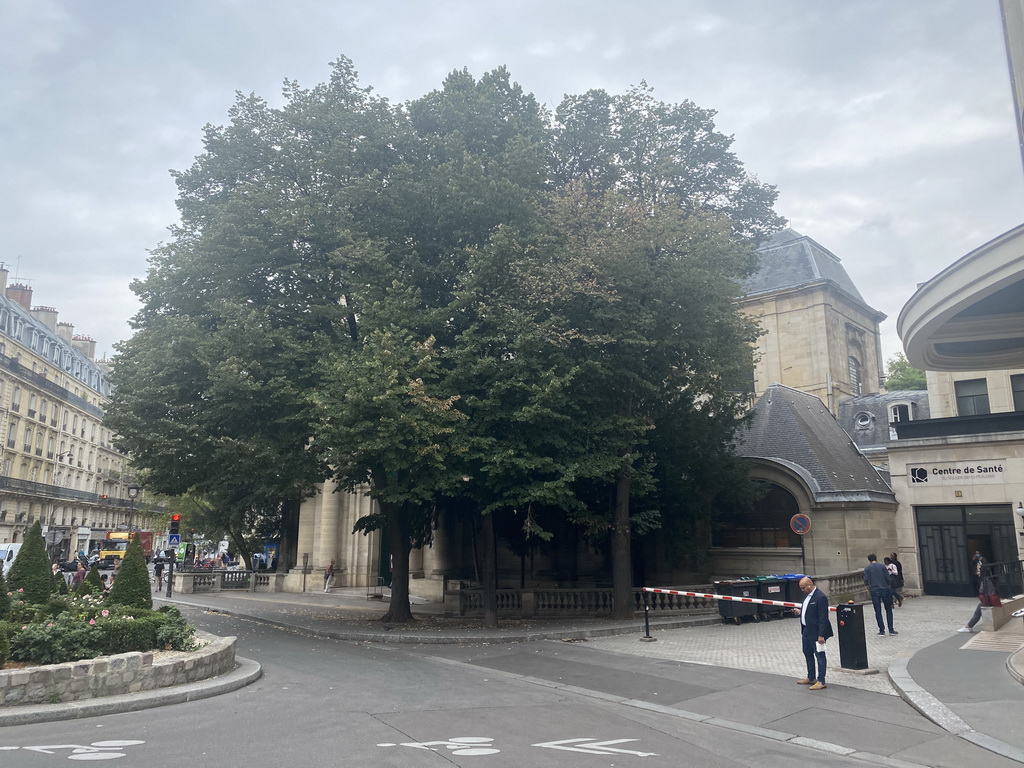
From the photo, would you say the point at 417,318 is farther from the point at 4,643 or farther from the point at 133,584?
the point at 4,643

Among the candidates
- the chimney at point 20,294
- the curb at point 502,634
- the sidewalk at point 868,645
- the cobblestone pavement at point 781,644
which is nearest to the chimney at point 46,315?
the chimney at point 20,294

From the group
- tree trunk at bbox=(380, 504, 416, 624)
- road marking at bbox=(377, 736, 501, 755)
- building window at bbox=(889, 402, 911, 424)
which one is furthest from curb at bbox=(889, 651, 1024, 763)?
building window at bbox=(889, 402, 911, 424)

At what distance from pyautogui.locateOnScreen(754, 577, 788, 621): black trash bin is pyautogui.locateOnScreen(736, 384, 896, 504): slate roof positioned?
6.78 m

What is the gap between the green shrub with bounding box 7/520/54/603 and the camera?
13.0 m

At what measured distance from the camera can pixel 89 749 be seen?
7742 mm

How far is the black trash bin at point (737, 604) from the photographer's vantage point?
19.3 metres

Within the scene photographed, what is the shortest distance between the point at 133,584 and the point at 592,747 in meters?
9.13

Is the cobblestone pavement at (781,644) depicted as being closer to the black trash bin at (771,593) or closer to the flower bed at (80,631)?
the black trash bin at (771,593)

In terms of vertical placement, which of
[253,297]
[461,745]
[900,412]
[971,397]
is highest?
[253,297]

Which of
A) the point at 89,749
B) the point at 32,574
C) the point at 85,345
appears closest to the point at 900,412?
the point at 32,574

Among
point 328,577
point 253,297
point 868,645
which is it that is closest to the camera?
point 868,645

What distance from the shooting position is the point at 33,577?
43.0ft

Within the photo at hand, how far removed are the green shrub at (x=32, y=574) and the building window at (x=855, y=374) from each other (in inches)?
1762

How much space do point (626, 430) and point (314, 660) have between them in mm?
9049
